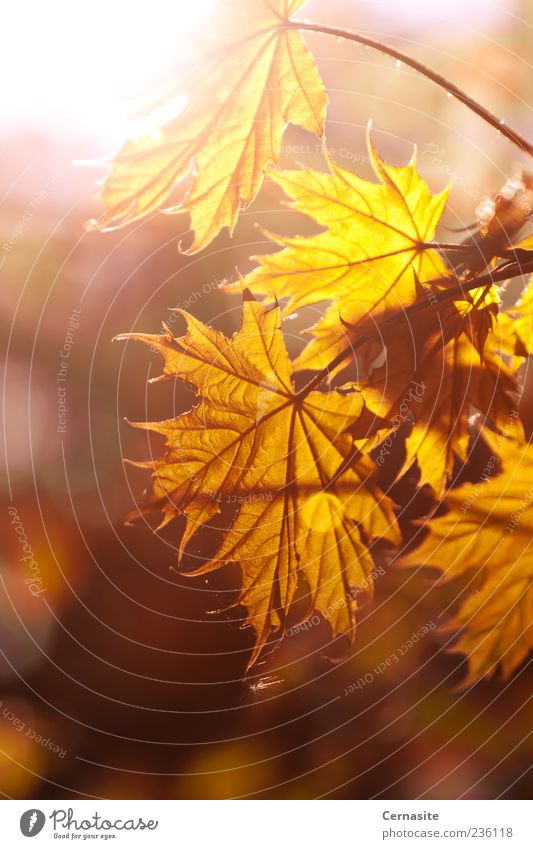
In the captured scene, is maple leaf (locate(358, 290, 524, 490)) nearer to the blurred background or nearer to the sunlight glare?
the blurred background

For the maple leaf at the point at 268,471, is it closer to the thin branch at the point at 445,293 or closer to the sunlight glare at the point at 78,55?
the thin branch at the point at 445,293

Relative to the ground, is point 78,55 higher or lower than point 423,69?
higher

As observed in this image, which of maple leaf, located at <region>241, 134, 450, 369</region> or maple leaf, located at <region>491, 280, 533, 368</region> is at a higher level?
maple leaf, located at <region>241, 134, 450, 369</region>

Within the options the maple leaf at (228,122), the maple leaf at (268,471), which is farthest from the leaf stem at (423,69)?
the maple leaf at (268,471)

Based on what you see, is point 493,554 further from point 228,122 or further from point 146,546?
point 228,122
